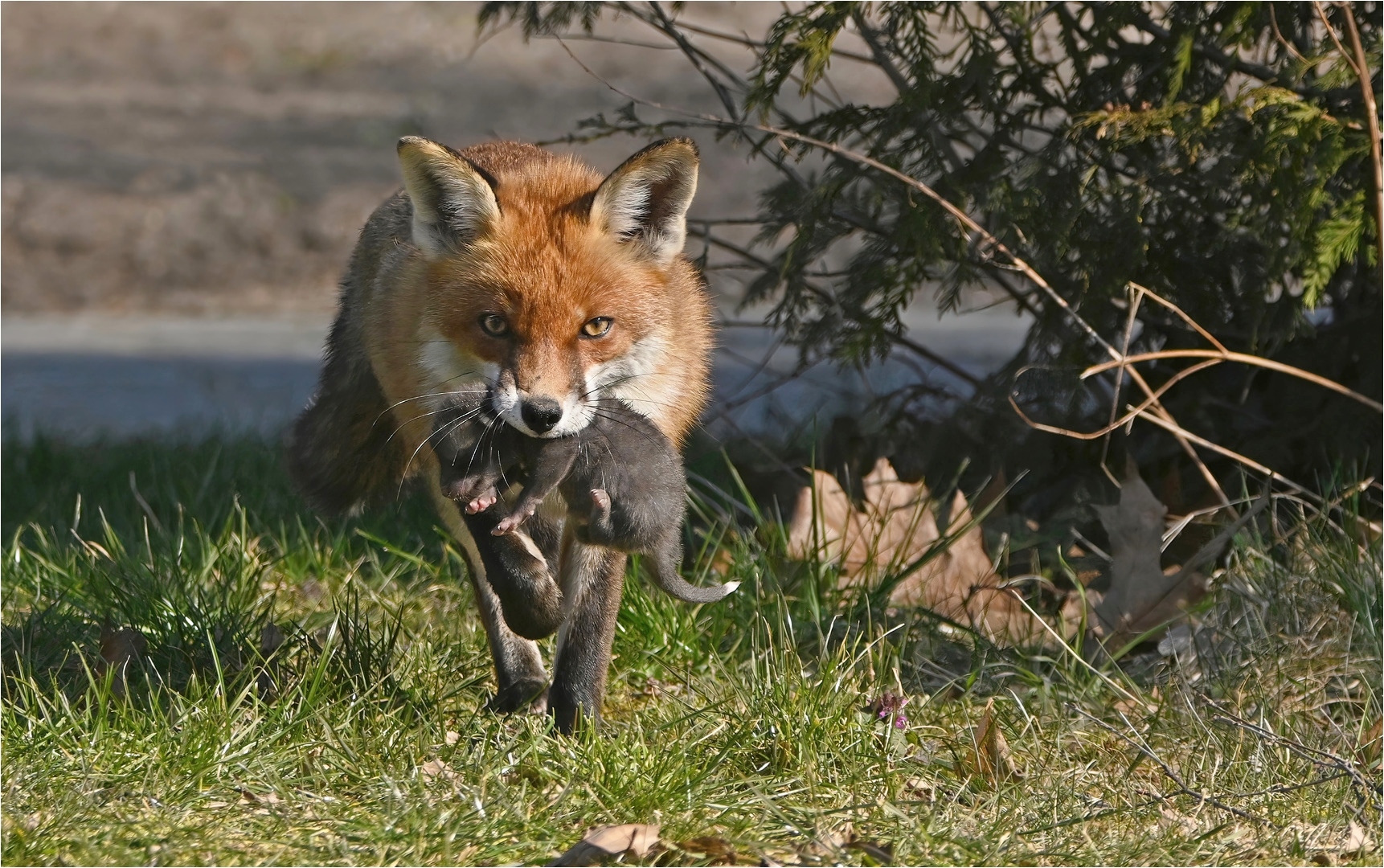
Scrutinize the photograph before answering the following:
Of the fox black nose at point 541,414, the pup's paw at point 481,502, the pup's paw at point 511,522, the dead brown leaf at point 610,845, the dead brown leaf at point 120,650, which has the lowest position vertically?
the dead brown leaf at point 120,650

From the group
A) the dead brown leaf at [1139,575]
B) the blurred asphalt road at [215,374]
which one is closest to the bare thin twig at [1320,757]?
the dead brown leaf at [1139,575]

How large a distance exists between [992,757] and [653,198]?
5.70 ft

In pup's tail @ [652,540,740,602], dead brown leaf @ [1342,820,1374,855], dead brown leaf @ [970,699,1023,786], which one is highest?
pup's tail @ [652,540,740,602]

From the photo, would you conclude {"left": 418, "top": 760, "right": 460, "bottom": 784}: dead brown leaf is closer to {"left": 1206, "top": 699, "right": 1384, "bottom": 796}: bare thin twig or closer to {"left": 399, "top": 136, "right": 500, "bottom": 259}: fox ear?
{"left": 399, "top": 136, "right": 500, "bottom": 259}: fox ear

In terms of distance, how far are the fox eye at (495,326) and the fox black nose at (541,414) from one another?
0.33 metres

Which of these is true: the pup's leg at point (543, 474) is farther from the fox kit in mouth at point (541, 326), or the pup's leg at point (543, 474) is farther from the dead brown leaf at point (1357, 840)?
the dead brown leaf at point (1357, 840)

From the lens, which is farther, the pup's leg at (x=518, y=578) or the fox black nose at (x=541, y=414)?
the pup's leg at (x=518, y=578)

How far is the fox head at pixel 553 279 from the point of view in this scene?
137 inches

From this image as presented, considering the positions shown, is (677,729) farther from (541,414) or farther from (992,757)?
(541,414)

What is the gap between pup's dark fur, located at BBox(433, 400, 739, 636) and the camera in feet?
10.7

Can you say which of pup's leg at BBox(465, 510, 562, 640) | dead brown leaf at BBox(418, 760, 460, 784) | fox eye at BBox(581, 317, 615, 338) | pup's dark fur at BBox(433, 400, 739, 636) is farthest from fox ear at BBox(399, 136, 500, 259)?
dead brown leaf at BBox(418, 760, 460, 784)

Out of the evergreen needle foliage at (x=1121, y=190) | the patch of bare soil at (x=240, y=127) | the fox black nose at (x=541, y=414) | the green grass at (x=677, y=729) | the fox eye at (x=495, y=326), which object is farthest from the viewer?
the patch of bare soil at (x=240, y=127)

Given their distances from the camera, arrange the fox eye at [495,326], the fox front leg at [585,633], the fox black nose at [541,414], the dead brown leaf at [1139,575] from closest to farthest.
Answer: the fox black nose at [541,414] < the fox eye at [495,326] < the fox front leg at [585,633] < the dead brown leaf at [1139,575]

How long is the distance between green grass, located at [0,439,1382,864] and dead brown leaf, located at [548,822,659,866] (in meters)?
0.09
